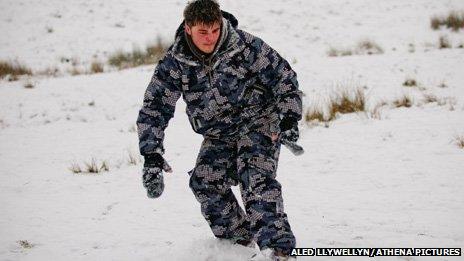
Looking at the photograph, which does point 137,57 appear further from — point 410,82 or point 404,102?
point 404,102

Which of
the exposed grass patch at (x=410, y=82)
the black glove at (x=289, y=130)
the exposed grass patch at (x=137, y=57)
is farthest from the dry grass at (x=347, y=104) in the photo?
the exposed grass patch at (x=137, y=57)

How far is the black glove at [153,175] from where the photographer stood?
Result: 227 centimetres

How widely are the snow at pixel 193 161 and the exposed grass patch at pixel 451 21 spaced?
253 mm

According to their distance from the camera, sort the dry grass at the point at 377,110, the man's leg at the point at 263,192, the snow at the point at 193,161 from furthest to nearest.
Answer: the dry grass at the point at 377,110, the snow at the point at 193,161, the man's leg at the point at 263,192

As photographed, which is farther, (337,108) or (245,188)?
(337,108)

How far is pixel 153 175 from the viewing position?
2.28 m

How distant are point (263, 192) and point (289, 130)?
0.38 meters

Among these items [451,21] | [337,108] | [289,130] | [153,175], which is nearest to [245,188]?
[289,130]

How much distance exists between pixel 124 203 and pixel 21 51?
10862 millimetres

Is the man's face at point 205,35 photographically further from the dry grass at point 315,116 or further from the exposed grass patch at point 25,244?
the dry grass at point 315,116

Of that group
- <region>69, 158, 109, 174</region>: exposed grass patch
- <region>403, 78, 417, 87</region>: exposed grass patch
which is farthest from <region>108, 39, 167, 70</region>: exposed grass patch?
<region>403, 78, 417, 87</region>: exposed grass patch

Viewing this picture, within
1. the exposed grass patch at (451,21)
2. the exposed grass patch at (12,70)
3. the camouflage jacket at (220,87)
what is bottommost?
the exposed grass patch at (12,70)

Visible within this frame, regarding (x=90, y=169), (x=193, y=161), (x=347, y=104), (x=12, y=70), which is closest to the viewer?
(x=90, y=169)

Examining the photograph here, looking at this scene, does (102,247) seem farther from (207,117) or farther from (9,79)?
(9,79)
